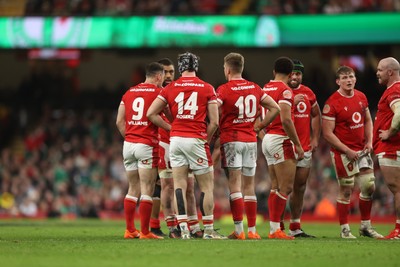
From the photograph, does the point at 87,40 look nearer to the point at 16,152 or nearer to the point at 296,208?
the point at 16,152

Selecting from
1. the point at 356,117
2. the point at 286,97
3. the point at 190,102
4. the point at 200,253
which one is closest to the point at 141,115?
the point at 190,102

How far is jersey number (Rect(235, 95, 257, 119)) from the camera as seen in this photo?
46.0 feet

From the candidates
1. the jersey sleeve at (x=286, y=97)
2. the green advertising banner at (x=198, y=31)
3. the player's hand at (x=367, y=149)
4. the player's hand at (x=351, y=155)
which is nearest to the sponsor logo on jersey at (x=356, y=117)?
the player's hand at (x=367, y=149)

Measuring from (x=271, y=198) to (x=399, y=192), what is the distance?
192 centimetres

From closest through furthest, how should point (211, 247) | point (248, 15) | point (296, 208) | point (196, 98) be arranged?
point (211, 247)
point (196, 98)
point (296, 208)
point (248, 15)

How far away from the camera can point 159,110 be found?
1385cm

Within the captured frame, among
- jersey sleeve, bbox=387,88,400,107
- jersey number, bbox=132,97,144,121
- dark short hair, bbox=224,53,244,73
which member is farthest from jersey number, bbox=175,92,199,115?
jersey sleeve, bbox=387,88,400,107

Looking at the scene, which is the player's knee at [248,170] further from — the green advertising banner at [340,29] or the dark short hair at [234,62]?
the green advertising banner at [340,29]

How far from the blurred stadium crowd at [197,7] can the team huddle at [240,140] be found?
15.8m

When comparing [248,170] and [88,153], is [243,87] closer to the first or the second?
[248,170]

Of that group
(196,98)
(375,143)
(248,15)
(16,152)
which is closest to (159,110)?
(196,98)

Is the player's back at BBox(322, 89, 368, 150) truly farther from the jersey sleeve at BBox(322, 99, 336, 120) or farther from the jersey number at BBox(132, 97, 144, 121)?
the jersey number at BBox(132, 97, 144, 121)

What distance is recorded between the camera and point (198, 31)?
100ft

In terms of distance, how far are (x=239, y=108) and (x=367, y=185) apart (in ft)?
8.16
